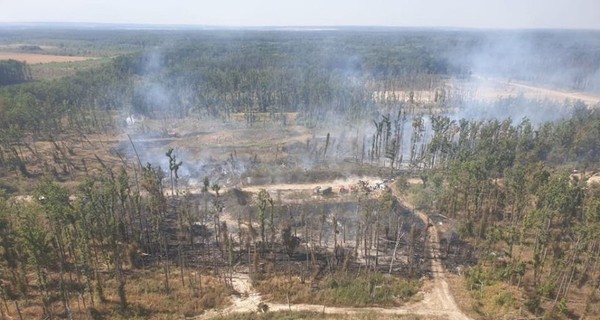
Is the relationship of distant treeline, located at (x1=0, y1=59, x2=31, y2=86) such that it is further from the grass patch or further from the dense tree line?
the grass patch

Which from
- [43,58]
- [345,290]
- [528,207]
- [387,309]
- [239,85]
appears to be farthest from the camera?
[43,58]

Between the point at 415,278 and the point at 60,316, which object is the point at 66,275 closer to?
the point at 60,316

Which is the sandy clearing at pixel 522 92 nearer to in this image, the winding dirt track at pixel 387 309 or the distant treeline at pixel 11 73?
the winding dirt track at pixel 387 309

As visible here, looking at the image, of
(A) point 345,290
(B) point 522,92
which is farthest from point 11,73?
(B) point 522,92

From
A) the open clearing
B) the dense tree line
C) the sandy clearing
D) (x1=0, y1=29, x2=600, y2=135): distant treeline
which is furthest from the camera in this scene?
the open clearing

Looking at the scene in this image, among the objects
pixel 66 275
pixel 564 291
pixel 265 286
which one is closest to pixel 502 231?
pixel 564 291

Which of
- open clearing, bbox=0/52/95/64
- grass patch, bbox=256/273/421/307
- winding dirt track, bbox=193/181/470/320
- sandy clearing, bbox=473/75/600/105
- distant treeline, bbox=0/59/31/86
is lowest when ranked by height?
winding dirt track, bbox=193/181/470/320

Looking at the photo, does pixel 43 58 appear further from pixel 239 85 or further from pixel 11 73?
pixel 239 85

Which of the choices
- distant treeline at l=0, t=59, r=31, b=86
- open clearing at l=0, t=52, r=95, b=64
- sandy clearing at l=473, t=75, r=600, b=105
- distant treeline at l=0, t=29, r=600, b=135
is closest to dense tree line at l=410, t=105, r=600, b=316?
distant treeline at l=0, t=29, r=600, b=135
